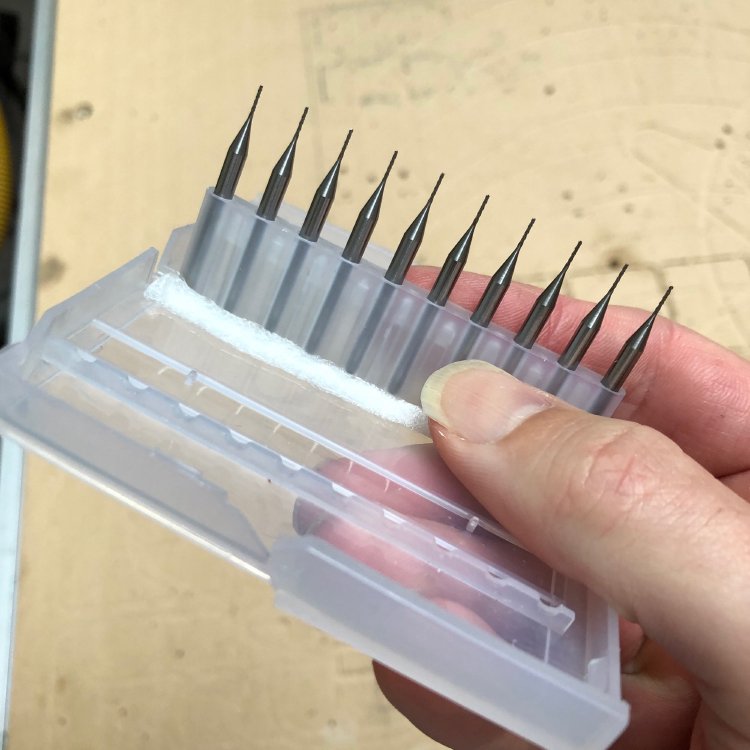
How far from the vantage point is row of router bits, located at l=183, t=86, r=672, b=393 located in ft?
1.38

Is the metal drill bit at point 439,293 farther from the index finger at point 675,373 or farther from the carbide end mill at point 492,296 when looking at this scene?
the index finger at point 675,373

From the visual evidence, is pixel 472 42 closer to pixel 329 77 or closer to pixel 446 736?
pixel 329 77

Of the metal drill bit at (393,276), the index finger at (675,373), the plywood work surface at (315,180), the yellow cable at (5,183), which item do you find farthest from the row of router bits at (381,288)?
the yellow cable at (5,183)

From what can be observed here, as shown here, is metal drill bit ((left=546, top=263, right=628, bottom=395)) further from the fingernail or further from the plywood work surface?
the plywood work surface

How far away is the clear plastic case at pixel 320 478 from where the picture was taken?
1.05ft

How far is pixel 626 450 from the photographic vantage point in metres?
0.37

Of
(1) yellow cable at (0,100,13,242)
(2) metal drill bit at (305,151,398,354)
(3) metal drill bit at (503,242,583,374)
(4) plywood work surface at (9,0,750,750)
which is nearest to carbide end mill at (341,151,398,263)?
(2) metal drill bit at (305,151,398,354)

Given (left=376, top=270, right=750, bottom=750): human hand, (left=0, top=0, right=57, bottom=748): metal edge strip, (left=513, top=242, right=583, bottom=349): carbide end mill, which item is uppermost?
(left=513, top=242, right=583, bottom=349): carbide end mill

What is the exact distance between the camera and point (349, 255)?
43 cm

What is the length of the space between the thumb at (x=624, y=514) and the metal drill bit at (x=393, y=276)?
0.07 metres

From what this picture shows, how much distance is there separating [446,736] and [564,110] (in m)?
0.66

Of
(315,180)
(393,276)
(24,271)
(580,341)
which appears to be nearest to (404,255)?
(393,276)

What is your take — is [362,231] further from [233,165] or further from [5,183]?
[5,183]

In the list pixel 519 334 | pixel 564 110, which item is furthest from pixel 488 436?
pixel 564 110
